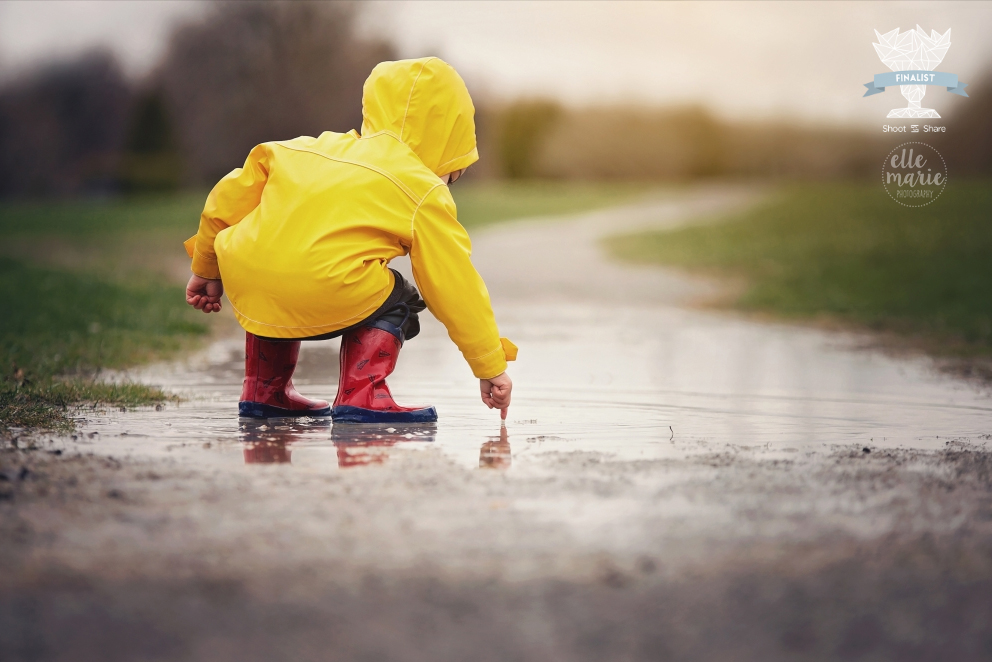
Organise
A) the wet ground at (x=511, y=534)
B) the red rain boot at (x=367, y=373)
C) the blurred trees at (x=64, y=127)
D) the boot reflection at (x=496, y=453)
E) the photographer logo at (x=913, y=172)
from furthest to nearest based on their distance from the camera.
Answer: the blurred trees at (x=64, y=127) < the photographer logo at (x=913, y=172) < the red rain boot at (x=367, y=373) < the boot reflection at (x=496, y=453) < the wet ground at (x=511, y=534)

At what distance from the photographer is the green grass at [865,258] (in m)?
8.88

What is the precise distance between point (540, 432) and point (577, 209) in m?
28.0

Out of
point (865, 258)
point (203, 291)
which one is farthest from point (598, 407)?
point (865, 258)

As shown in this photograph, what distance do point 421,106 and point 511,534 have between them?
1777 mm

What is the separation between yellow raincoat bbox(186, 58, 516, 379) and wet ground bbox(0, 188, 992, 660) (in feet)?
1.29

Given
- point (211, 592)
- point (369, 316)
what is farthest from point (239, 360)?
point (211, 592)

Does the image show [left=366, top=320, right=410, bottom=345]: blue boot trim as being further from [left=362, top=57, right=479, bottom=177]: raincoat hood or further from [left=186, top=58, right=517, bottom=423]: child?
[left=362, top=57, right=479, bottom=177]: raincoat hood

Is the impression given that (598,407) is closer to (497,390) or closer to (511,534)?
(497,390)

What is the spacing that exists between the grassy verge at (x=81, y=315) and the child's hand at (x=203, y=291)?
1.76 ft

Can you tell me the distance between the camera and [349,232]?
352cm

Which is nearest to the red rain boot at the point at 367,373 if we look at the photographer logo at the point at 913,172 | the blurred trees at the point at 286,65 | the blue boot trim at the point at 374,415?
the blue boot trim at the point at 374,415

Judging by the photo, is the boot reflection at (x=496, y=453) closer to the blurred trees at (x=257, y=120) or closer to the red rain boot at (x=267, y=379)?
the red rain boot at (x=267, y=379)

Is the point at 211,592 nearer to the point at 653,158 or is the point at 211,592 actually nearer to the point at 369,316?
the point at 369,316

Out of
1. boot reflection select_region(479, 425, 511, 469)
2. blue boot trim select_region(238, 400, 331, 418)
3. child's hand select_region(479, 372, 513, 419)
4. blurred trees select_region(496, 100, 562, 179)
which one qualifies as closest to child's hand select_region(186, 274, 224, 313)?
blue boot trim select_region(238, 400, 331, 418)
